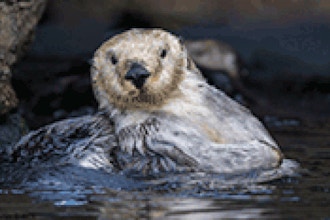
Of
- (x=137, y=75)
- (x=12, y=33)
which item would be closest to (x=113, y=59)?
(x=137, y=75)

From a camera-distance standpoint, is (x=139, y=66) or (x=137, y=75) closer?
(x=137, y=75)

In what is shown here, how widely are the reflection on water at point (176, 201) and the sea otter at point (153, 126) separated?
0.33m

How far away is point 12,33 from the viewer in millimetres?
7020

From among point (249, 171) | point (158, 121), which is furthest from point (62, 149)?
point (249, 171)

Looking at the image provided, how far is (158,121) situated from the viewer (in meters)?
5.67

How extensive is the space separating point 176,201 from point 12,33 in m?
2.93

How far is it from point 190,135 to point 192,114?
0.21m

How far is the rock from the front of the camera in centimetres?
696

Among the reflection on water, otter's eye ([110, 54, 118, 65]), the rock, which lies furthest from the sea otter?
the rock

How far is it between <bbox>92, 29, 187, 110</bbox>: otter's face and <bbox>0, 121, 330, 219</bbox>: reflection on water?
66cm

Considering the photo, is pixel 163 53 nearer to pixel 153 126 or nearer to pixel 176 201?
pixel 153 126

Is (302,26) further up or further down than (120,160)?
further up

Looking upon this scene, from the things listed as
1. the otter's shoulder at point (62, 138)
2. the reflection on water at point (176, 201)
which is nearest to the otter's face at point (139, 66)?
the otter's shoulder at point (62, 138)

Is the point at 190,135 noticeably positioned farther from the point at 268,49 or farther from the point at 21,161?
the point at 268,49
